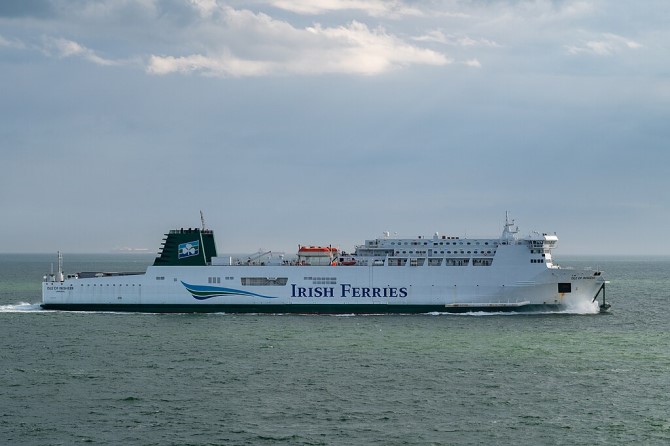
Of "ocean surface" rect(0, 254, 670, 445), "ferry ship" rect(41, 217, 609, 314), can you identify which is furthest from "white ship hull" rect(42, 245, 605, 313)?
"ocean surface" rect(0, 254, 670, 445)

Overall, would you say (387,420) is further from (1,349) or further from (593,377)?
(1,349)

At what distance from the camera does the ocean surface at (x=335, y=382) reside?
25.9m

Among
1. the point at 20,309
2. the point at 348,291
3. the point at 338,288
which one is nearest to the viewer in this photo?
the point at 348,291

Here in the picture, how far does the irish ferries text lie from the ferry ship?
72 mm

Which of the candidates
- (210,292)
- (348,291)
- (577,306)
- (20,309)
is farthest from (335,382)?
(20,309)

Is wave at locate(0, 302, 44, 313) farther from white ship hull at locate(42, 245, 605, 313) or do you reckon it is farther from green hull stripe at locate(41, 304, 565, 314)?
white ship hull at locate(42, 245, 605, 313)

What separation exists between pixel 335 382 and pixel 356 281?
24.2 metres

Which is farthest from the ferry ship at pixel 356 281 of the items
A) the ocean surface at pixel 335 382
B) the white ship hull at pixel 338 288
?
the ocean surface at pixel 335 382

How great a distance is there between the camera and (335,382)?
108 feet

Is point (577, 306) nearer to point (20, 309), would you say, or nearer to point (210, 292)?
point (210, 292)

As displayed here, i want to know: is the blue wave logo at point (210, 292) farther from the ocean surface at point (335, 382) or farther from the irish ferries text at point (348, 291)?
the ocean surface at point (335, 382)

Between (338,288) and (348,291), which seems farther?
(338,288)

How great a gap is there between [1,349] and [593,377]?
29474mm

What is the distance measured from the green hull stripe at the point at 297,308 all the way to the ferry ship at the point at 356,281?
7 cm
